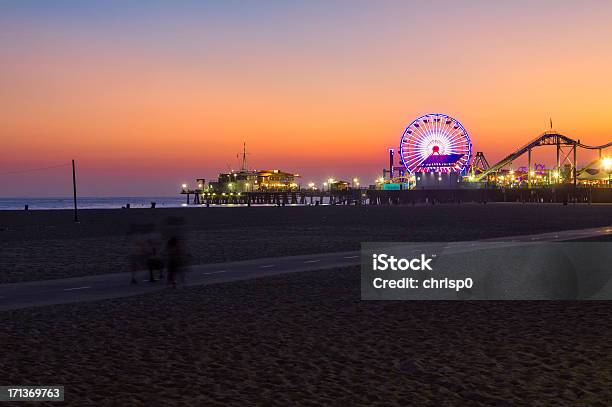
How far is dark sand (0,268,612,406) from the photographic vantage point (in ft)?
24.0

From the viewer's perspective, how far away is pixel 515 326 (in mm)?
10992

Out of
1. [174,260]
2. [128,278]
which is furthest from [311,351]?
[128,278]

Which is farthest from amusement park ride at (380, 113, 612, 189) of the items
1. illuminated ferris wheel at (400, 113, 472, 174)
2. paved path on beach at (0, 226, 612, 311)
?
paved path on beach at (0, 226, 612, 311)

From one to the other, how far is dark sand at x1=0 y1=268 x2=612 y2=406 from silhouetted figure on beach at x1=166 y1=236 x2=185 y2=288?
1256 mm

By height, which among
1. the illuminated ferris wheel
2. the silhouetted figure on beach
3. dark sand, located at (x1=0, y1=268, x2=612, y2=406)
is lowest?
dark sand, located at (x1=0, y1=268, x2=612, y2=406)

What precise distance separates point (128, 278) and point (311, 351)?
29.2 feet

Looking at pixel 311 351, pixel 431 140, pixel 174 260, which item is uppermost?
pixel 431 140

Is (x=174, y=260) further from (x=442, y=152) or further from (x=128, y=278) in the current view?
(x=442, y=152)

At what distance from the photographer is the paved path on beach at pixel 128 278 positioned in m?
14.0

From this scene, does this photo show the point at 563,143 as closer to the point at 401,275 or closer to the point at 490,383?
the point at 401,275

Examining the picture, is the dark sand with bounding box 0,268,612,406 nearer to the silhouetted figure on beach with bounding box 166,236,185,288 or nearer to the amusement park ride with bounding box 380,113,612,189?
the silhouetted figure on beach with bounding box 166,236,185,288

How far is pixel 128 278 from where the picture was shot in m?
16.9

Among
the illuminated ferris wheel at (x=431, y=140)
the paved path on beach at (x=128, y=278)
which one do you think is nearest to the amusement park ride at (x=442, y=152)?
the illuminated ferris wheel at (x=431, y=140)

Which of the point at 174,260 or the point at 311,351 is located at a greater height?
the point at 174,260
